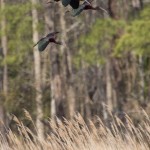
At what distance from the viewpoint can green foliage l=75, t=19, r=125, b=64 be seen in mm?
17859

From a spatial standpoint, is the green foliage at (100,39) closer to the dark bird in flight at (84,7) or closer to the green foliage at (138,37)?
the green foliage at (138,37)

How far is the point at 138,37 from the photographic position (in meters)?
16.5

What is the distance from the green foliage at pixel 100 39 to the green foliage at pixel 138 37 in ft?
1.62

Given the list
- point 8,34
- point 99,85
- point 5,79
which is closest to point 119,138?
point 8,34

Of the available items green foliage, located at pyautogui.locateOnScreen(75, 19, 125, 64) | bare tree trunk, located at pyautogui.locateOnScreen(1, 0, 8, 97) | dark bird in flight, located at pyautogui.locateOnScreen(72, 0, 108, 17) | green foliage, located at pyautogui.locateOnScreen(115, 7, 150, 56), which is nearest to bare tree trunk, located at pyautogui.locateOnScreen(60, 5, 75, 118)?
green foliage, located at pyautogui.locateOnScreen(75, 19, 125, 64)

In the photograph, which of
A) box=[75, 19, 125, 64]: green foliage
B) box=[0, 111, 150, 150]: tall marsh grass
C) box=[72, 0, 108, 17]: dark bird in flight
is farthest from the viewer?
box=[75, 19, 125, 64]: green foliage

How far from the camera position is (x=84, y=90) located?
1111 inches

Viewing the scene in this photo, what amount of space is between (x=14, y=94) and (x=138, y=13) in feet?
13.4

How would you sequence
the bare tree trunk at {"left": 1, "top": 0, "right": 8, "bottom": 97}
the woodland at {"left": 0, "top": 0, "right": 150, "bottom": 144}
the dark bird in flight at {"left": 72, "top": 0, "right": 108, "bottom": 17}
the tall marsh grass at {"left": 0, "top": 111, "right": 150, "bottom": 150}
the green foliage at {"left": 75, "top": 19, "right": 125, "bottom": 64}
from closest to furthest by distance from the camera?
1. the dark bird in flight at {"left": 72, "top": 0, "right": 108, "bottom": 17}
2. the tall marsh grass at {"left": 0, "top": 111, "right": 150, "bottom": 150}
3. the woodland at {"left": 0, "top": 0, "right": 150, "bottom": 144}
4. the green foliage at {"left": 75, "top": 19, "right": 125, "bottom": 64}
5. the bare tree trunk at {"left": 1, "top": 0, "right": 8, "bottom": 97}

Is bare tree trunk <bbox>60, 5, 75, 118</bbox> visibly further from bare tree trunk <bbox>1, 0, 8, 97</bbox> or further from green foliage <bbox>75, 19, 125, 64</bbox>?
bare tree trunk <bbox>1, 0, 8, 97</bbox>

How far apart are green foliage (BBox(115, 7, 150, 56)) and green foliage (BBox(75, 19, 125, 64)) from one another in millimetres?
494

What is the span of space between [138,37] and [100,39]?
103 inches

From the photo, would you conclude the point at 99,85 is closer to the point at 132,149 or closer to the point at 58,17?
the point at 58,17

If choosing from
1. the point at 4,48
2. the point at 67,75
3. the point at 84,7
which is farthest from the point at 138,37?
the point at 84,7
